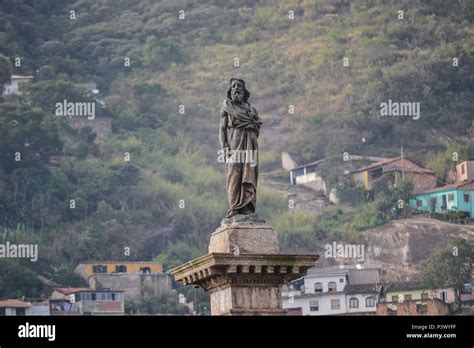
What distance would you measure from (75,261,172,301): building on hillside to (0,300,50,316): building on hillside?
45.8 ft

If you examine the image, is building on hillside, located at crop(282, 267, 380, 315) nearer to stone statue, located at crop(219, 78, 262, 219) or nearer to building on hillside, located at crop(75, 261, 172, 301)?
building on hillside, located at crop(75, 261, 172, 301)

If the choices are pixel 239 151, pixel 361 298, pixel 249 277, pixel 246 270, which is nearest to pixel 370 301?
pixel 361 298

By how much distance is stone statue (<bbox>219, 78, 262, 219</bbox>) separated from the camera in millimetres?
34562

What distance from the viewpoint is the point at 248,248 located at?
34.0 metres

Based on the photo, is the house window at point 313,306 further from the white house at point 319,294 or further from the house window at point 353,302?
the house window at point 353,302

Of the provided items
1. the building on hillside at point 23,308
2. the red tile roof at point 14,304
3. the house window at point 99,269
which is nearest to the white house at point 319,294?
the building on hillside at point 23,308

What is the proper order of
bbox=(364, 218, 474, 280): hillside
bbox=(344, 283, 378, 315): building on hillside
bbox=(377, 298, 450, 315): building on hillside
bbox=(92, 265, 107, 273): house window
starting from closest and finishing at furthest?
bbox=(377, 298, 450, 315): building on hillside < bbox=(344, 283, 378, 315): building on hillside < bbox=(364, 218, 474, 280): hillside < bbox=(92, 265, 107, 273): house window

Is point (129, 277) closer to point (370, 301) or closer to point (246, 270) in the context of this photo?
point (370, 301)

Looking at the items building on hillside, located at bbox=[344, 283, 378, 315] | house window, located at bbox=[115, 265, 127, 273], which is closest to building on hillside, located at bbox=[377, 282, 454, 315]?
building on hillside, located at bbox=[344, 283, 378, 315]

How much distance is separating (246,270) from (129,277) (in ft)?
508

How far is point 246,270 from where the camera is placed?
110 feet
